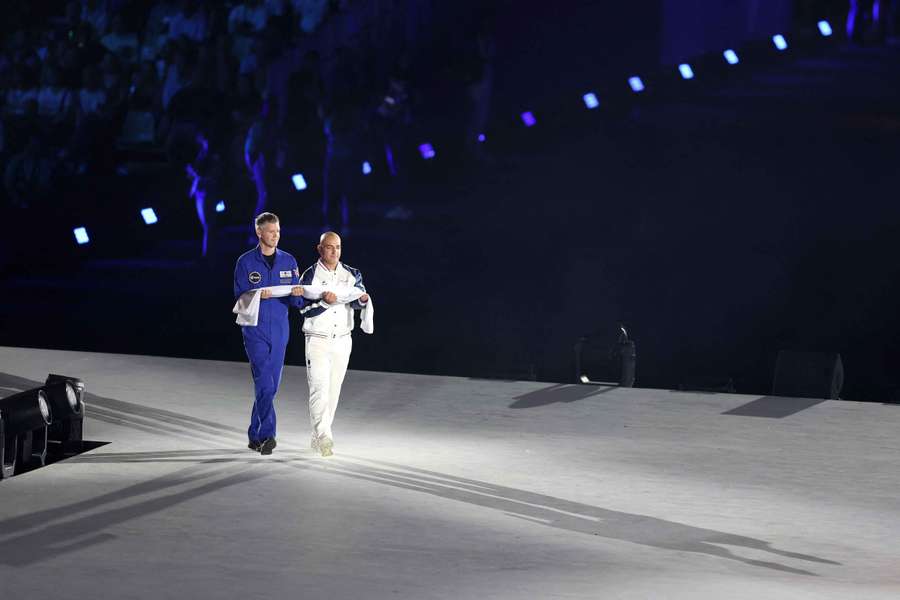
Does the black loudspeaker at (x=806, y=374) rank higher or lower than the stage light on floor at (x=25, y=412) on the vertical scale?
higher

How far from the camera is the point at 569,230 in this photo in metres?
17.7

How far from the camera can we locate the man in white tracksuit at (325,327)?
10.5 metres

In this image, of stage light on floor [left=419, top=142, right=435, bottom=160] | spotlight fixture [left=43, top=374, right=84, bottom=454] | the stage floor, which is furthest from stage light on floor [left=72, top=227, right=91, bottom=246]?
spotlight fixture [left=43, top=374, right=84, bottom=454]

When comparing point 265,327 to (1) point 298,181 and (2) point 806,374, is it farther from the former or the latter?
(1) point 298,181

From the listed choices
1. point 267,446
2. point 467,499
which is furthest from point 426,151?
point 467,499

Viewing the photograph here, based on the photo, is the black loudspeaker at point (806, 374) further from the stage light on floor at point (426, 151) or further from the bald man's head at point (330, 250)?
the bald man's head at point (330, 250)

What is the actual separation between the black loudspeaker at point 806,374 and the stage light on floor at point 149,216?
7523 millimetres

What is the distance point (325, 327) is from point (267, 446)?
2.91 ft

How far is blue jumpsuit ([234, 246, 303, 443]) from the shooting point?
10.5m

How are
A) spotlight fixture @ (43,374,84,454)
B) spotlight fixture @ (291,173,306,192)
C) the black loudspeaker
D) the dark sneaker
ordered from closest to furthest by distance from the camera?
the dark sneaker
spotlight fixture @ (43,374,84,454)
the black loudspeaker
spotlight fixture @ (291,173,306,192)

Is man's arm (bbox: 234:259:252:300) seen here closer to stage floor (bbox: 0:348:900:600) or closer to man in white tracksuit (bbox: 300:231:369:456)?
man in white tracksuit (bbox: 300:231:369:456)

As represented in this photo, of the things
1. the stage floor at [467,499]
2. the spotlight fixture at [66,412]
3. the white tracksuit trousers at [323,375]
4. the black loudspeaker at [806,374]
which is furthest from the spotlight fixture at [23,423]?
the black loudspeaker at [806,374]

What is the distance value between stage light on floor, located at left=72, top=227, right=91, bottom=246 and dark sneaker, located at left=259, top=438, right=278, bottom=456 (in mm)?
8174

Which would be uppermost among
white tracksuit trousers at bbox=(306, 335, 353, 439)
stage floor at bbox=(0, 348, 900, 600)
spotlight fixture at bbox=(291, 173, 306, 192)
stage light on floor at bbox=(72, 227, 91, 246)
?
spotlight fixture at bbox=(291, 173, 306, 192)
